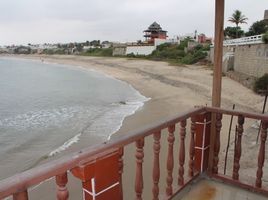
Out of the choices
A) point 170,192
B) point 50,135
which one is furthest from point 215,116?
point 50,135

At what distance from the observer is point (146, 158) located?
7.00 meters

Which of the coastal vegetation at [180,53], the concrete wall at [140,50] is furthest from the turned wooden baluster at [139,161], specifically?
the concrete wall at [140,50]

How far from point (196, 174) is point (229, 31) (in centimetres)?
4018

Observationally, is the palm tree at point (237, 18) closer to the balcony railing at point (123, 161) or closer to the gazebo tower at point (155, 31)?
the gazebo tower at point (155, 31)

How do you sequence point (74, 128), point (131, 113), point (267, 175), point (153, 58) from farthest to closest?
point (153, 58) → point (131, 113) → point (74, 128) → point (267, 175)

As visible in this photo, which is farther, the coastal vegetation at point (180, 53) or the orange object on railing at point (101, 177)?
the coastal vegetation at point (180, 53)

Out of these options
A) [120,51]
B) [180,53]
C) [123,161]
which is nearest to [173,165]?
[123,161]

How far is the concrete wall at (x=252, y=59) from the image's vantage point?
18.6m

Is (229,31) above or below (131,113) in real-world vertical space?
above

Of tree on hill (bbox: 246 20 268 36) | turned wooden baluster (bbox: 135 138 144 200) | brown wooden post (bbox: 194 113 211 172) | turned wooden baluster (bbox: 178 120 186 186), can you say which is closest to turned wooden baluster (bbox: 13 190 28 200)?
turned wooden baluster (bbox: 135 138 144 200)

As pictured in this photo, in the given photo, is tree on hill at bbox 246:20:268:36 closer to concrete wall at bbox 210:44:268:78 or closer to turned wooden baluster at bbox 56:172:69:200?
concrete wall at bbox 210:44:268:78

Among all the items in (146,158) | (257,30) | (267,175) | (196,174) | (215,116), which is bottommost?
(146,158)

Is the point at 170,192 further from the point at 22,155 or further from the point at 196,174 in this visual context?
the point at 22,155

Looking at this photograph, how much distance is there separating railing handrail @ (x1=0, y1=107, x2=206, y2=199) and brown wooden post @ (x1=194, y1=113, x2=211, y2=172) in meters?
0.91
